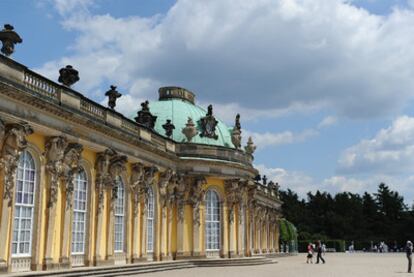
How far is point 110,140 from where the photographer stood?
2288cm

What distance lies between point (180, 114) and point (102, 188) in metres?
13.5

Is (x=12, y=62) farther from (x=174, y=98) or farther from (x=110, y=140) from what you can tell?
(x=174, y=98)

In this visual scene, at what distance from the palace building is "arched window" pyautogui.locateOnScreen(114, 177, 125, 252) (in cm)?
5

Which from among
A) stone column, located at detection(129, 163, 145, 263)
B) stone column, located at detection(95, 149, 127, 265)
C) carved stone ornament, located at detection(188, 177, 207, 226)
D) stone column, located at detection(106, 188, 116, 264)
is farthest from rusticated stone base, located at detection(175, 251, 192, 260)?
stone column, located at detection(95, 149, 127, 265)

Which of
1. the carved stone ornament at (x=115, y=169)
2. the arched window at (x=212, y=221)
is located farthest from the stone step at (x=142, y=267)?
the carved stone ornament at (x=115, y=169)

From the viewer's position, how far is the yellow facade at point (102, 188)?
55.3 feet

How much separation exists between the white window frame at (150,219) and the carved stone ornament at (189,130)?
17.3 feet

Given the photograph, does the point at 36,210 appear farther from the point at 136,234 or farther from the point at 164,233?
the point at 164,233

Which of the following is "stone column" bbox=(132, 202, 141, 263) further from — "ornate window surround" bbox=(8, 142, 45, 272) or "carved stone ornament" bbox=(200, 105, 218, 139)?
"carved stone ornament" bbox=(200, 105, 218, 139)

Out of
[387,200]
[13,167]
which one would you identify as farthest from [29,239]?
[387,200]

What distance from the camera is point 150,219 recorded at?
2764cm

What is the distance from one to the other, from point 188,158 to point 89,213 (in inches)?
418

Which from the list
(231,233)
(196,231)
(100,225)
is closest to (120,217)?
(100,225)

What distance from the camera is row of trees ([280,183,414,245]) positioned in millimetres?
87500
